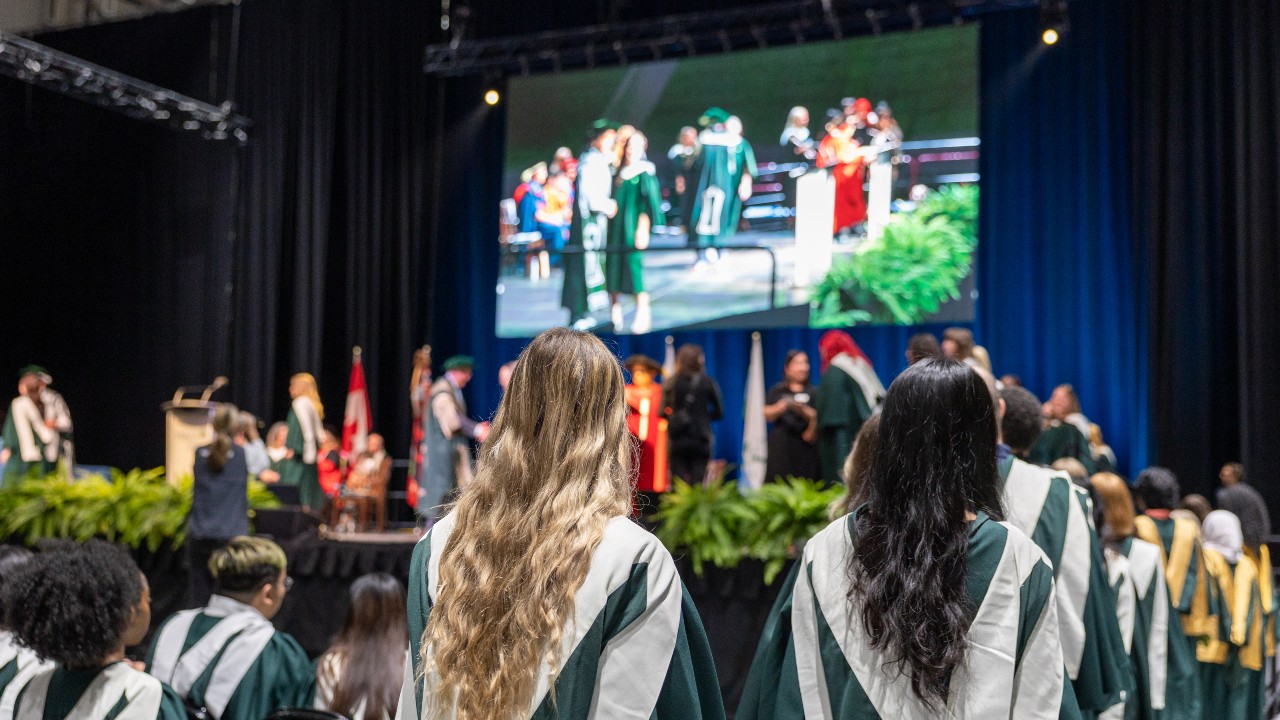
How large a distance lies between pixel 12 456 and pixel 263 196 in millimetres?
4368

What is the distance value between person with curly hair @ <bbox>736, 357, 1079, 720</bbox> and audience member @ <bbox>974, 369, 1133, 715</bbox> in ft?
2.52

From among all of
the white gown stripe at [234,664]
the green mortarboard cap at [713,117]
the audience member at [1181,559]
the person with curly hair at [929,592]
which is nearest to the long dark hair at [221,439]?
the white gown stripe at [234,664]

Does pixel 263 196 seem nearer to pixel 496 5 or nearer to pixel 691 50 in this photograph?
pixel 496 5

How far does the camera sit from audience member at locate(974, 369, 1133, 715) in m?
2.72

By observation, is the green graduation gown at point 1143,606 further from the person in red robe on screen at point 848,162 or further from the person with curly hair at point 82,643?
the person in red robe on screen at point 848,162

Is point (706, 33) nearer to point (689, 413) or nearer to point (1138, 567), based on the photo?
point (689, 413)

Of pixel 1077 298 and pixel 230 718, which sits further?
pixel 1077 298

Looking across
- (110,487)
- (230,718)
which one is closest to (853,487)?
(230,718)

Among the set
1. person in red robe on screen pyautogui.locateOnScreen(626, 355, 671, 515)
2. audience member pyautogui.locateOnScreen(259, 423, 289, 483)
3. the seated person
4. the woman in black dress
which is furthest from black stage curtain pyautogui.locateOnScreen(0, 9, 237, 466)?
the woman in black dress

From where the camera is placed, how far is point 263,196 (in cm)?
1388

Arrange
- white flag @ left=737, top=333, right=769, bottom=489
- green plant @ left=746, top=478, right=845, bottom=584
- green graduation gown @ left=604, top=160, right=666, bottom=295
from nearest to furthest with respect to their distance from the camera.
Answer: green plant @ left=746, top=478, right=845, bottom=584
white flag @ left=737, top=333, right=769, bottom=489
green graduation gown @ left=604, top=160, right=666, bottom=295

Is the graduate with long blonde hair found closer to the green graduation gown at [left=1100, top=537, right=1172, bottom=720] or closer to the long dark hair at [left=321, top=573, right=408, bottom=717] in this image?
the long dark hair at [left=321, top=573, right=408, bottom=717]

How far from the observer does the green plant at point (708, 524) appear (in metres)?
6.10

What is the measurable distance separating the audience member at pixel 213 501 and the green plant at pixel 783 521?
3.30 metres
